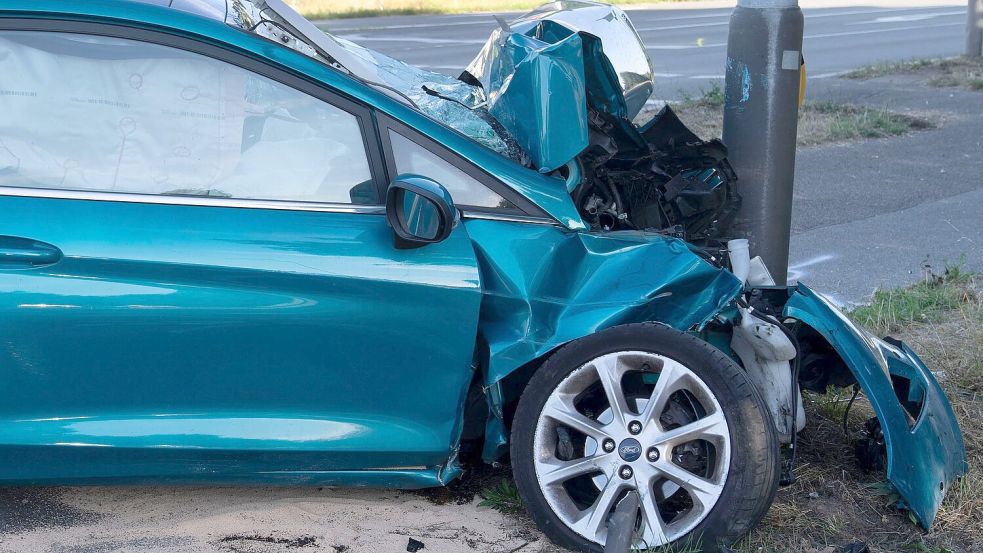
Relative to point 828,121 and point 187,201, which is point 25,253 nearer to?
point 187,201

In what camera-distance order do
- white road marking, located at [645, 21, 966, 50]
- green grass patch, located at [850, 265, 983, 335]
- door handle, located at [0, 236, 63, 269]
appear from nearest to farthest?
door handle, located at [0, 236, 63, 269] < green grass patch, located at [850, 265, 983, 335] < white road marking, located at [645, 21, 966, 50]

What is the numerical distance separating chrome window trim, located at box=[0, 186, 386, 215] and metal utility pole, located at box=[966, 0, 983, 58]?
13790 mm

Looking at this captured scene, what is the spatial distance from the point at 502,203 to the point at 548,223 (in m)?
0.16

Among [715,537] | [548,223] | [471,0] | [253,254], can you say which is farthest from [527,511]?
[471,0]

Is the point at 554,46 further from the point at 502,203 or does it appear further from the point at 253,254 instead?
the point at 253,254

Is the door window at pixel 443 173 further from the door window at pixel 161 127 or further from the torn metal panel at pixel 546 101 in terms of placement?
the torn metal panel at pixel 546 101

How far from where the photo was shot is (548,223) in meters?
3.42

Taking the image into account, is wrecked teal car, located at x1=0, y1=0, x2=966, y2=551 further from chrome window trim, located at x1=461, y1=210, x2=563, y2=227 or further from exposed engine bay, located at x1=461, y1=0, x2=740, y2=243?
exposed engine bay, located at x1=461, y1=0, x2=740, y2=243

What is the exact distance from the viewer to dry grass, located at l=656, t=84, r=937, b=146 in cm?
1030

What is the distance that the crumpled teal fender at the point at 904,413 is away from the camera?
3.36m

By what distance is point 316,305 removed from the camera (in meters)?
3.18

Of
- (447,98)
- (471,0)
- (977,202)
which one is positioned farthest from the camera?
(471,0)

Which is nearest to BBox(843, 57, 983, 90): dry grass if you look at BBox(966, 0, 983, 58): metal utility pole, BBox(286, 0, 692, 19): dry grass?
BBox(966, 0, 983, 58): metal utility pole

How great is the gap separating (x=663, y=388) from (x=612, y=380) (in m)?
0.15
